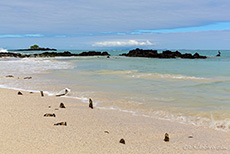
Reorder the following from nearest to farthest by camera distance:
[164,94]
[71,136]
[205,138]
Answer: [71,136] → [205,138] → [164,94]

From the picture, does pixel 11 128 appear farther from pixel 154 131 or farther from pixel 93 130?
pixel 154 131

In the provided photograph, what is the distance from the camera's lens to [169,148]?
16.8 feet

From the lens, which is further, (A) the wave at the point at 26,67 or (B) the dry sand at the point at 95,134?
(A) the wave at the point at 26,67

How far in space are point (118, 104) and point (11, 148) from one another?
5497 mm

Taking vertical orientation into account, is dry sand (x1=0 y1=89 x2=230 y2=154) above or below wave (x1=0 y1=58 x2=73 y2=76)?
below

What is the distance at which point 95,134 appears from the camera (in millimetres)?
5742

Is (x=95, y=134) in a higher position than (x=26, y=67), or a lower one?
lower

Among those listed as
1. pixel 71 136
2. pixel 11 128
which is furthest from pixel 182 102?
pixel 11 128

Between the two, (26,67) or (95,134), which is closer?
(95,134)

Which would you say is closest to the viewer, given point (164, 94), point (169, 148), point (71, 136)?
point (169, 148)

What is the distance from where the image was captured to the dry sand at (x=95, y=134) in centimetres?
486

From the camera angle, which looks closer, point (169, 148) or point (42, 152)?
point (42, 152)

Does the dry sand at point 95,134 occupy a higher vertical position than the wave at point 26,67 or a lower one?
lower

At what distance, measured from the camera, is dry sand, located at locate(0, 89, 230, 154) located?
4.86m
